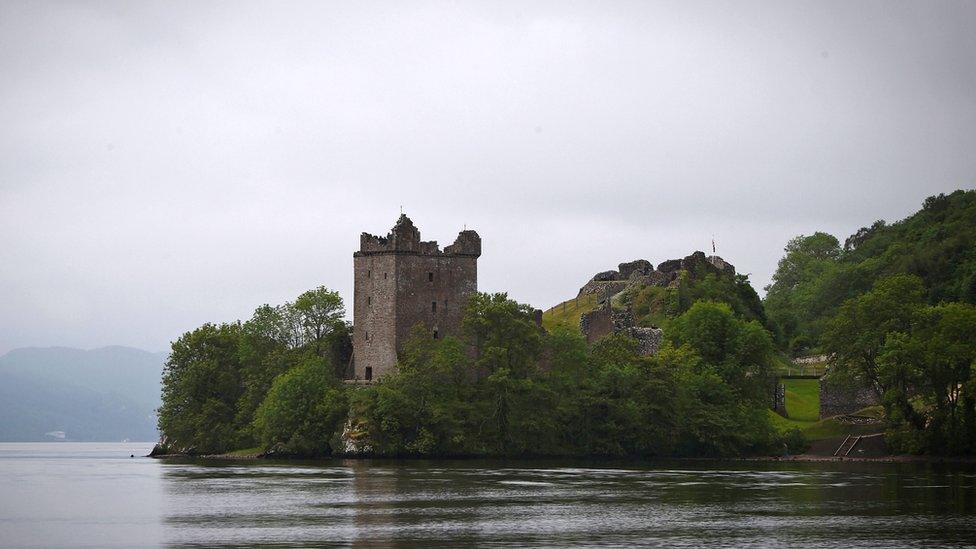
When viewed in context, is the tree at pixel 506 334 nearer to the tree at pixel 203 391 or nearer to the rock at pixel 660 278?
the tree at pixel 203 391

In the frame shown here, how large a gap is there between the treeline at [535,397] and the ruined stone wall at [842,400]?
3.83 metres

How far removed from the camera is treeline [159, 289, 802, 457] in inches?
3474

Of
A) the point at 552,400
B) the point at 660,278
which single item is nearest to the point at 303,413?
the point at 552,400

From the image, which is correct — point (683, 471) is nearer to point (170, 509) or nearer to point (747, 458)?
point (747, 458)

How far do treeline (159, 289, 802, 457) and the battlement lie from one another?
7118 mm

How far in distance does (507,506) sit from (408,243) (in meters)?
49.5

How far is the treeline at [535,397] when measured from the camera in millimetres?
88250

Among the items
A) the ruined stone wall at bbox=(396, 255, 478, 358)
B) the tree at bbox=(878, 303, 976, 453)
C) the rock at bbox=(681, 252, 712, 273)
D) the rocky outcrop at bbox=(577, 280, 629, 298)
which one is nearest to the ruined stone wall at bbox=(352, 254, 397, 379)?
the ruined stone wall at bbox=(396, 255, 478, 358)

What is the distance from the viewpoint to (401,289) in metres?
99.4

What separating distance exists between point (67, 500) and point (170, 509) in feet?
27.4

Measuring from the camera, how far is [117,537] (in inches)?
1684

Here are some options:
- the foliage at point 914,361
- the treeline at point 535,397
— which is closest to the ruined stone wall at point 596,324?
the treeline at point 535,397

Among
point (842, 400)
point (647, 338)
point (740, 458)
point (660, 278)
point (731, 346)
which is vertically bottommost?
Answer: point (740, 458)

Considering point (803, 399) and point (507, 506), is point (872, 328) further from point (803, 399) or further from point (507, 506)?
point (507, 506)
